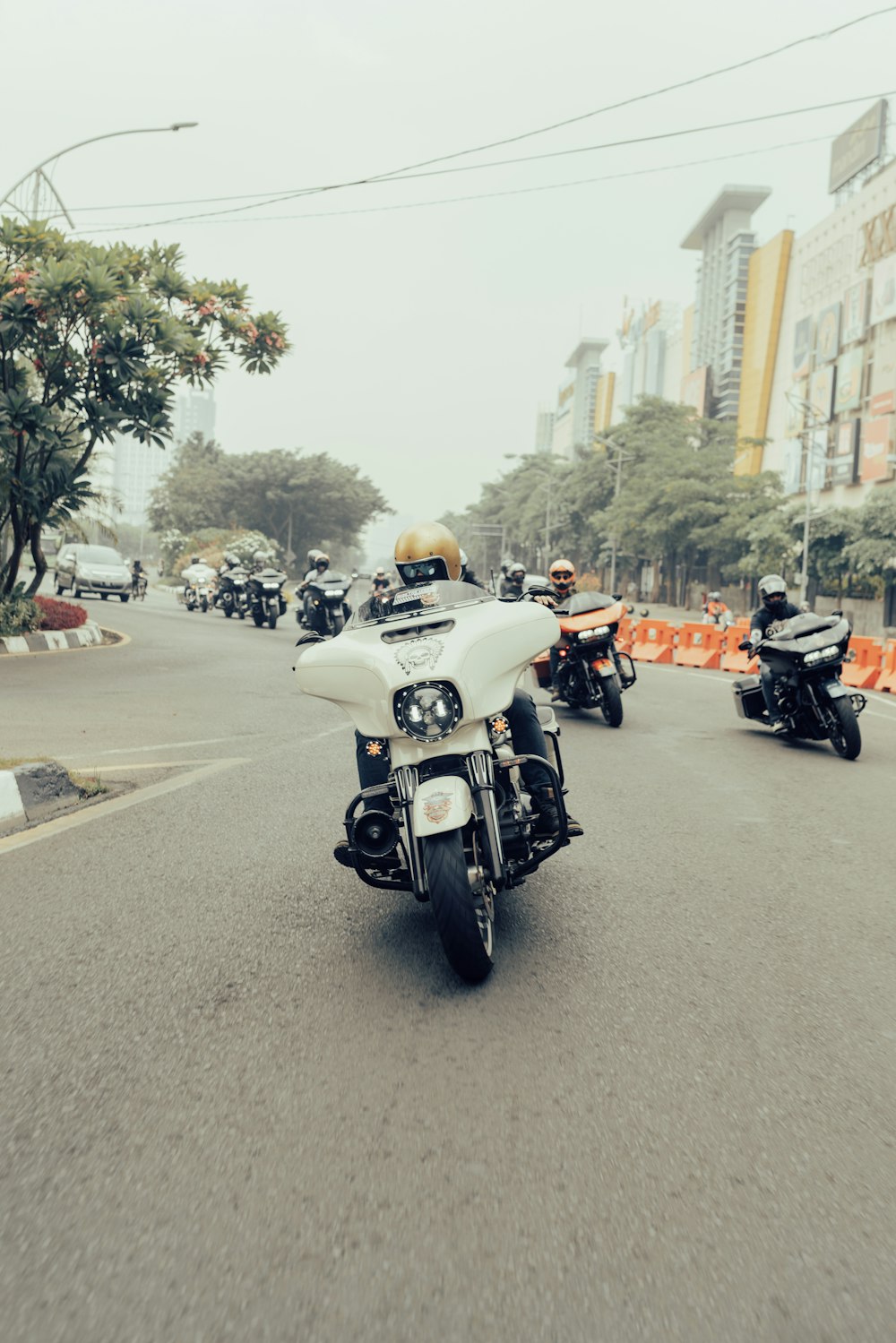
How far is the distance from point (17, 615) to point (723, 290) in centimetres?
11333

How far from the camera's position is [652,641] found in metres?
23.8

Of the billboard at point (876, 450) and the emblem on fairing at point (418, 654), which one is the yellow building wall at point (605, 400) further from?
the emblem on fairing at point (418, 654)

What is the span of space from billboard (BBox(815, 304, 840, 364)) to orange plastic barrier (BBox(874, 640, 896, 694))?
54.9m

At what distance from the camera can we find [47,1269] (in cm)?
226

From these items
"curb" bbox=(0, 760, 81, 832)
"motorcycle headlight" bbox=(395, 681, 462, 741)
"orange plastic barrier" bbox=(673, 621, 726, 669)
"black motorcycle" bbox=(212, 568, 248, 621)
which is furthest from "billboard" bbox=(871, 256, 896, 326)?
"motorcycle headlight" bbox=(395, 681, 462, 741)

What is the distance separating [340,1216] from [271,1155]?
32 cm

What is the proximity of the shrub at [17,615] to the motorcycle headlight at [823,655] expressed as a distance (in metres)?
11.5

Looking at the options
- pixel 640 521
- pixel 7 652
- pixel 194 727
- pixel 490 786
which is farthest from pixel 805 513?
pixel 490 786

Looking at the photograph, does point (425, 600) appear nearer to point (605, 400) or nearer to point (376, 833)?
point (376, 833)

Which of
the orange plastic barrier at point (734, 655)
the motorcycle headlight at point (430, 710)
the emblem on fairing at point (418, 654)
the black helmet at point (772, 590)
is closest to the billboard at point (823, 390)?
the orange plastic barrier at point (734, 655)

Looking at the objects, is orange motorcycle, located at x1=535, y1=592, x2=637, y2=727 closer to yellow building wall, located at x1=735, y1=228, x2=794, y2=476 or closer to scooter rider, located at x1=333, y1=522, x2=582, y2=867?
scooter rider, located at x1=333, y1=522, x2=582, y2=867

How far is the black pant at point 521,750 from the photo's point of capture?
4.55 meters

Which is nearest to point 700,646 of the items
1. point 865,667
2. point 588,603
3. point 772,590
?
point 865,667

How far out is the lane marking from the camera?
6.06 m
